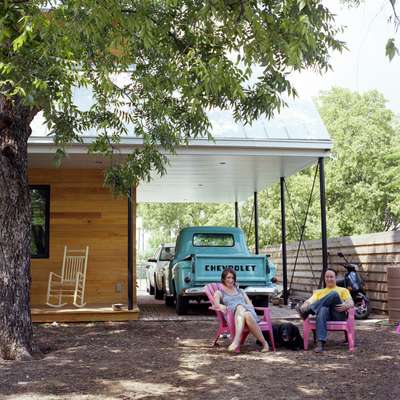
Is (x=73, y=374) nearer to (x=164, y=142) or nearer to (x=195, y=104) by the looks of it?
(x=195, y=104)

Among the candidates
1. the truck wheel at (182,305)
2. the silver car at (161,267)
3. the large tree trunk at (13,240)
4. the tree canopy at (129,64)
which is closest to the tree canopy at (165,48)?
the tree canopy at (129,64)

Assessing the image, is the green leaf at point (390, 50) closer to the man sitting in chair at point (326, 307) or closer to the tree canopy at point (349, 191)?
the man sitting in chair at point (326, 307)

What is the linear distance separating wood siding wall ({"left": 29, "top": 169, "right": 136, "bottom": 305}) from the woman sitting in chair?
5.06 metres

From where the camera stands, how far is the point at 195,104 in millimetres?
6133

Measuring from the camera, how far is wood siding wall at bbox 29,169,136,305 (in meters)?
12.5

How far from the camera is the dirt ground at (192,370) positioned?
5.17m

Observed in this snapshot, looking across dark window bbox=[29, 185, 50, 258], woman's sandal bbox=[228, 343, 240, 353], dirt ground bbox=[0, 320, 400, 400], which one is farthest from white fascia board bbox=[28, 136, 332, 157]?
woman's sandal bbox=[228, 343, 240, 353]

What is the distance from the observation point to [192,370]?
6.13 metres

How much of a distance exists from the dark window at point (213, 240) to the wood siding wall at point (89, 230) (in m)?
1.42

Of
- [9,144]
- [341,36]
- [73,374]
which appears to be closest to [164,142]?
[9,144]

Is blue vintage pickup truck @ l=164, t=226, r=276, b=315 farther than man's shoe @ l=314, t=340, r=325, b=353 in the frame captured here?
Yes

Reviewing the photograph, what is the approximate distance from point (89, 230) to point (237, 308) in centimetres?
603

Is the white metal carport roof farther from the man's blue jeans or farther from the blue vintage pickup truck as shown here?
the man's blue jeans

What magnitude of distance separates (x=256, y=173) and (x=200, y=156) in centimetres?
256
